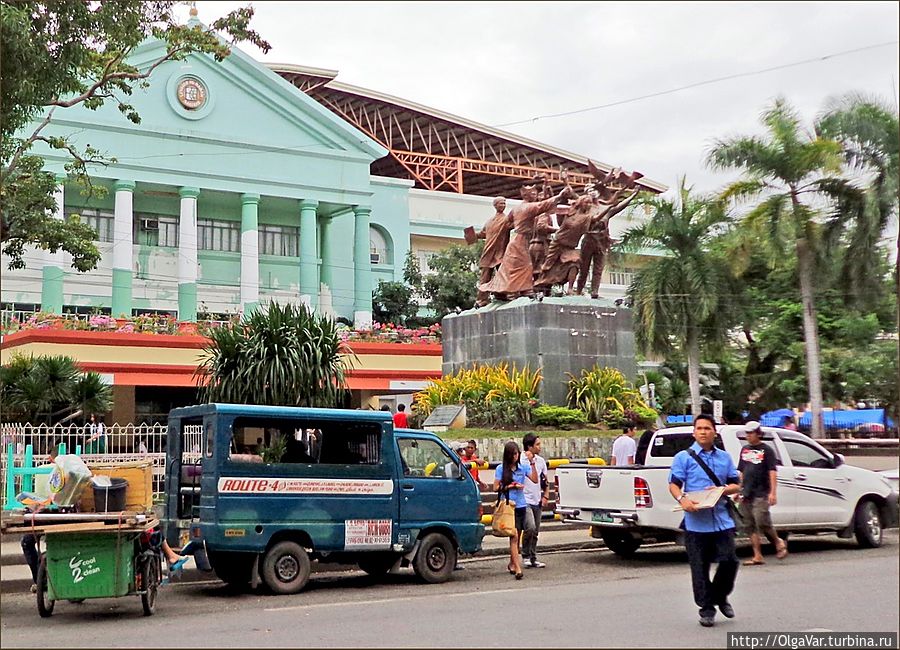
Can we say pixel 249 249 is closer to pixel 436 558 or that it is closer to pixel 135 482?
pixel 436 558

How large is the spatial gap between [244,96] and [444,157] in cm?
1397

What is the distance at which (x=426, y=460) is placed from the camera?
37.0 ft

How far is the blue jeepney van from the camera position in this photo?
9.93m

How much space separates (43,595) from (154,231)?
33212 millimetres

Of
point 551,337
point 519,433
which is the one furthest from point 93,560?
point 551,337

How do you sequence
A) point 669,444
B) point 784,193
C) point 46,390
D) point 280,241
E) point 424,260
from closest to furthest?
point 669,444 → point 46,390 → point 784,193 → point 280,241 → point 424,260

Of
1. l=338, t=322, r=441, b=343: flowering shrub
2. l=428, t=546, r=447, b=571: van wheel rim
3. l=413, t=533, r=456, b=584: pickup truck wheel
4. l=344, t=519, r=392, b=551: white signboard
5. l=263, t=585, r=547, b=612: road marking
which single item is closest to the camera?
l=263, t=585, r=547, b=612: road marking

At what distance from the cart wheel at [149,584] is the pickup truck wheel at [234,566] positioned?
0.94 metres

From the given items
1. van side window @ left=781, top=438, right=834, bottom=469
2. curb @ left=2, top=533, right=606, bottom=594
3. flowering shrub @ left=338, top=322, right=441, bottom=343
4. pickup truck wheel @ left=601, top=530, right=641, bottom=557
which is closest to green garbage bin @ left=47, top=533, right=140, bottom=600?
curb @ left=2, top=533, right=606, bottom=594

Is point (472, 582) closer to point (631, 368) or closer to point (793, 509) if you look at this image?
point (793, 509)

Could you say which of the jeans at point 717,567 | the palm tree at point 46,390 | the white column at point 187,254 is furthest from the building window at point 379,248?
the jeans at point 717,567

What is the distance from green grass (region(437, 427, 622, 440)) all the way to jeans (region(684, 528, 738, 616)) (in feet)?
35.0

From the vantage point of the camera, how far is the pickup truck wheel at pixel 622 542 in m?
12.8

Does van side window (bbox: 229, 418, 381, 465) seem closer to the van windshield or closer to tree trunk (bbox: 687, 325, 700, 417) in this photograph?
the van windshield
